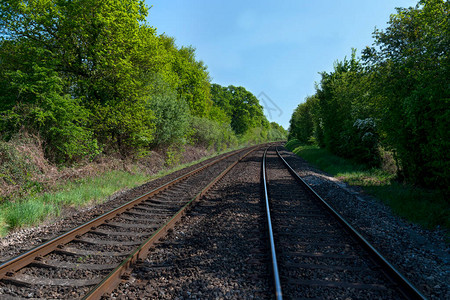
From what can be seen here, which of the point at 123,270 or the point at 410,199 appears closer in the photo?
the point at 123,270

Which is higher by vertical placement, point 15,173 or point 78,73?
point 78,73

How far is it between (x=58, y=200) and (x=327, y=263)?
735cm

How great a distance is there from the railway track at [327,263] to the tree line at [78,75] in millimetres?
8848

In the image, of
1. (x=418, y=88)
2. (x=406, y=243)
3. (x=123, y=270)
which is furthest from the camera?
(x=418, y=88)

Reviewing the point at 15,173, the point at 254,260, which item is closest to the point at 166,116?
the point at 15,173

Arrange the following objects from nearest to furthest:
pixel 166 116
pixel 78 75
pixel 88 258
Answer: pixel 88 258 < pixel 78 75 < pixel 166 116

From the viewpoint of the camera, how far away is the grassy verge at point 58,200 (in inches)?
223

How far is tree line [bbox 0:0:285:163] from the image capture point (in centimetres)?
911

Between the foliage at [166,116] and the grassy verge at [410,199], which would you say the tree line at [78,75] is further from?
the grassy verge at [410,199]

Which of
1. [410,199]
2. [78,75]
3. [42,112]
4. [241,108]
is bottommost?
[410,199]

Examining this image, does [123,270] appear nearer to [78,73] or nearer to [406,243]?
[406,243]

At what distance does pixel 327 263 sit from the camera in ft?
12.7

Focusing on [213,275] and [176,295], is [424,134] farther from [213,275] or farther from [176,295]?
[176,295]

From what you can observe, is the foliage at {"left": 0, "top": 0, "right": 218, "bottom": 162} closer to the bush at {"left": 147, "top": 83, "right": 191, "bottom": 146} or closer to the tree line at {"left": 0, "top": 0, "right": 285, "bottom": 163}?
the tree line at {"left": 0, "top": 0, "right": 285, "bottom": 163}
